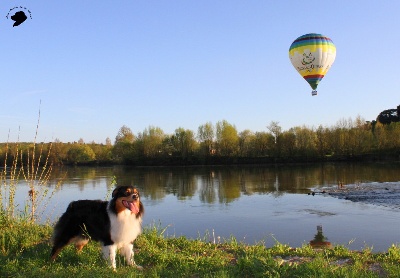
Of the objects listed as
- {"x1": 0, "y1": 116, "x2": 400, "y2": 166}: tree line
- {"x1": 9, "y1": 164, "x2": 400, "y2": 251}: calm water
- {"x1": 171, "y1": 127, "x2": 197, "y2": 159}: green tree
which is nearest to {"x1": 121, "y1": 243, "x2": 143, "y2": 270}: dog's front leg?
{"x1": 9, "y1": 164, "x2": 400, "y2": 251}: calm water

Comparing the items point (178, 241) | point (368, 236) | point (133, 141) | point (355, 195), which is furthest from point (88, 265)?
point (133, 141)

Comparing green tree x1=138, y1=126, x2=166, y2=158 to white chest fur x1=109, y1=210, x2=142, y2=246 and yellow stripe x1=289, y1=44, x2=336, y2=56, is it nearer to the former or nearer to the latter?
yellow stripe x1=289, y1=44, x2=336, y2=56

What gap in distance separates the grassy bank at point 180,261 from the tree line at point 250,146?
52.0 metres

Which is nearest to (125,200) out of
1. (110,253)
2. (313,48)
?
(110,253)

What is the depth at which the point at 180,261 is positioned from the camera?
4578mm

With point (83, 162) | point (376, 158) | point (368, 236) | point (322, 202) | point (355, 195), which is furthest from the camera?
point (83, 162)

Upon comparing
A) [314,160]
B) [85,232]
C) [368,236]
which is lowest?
[368,236]

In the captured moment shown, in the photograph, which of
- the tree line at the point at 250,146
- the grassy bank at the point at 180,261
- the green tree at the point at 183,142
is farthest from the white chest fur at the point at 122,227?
the green tree at the point at 183,142

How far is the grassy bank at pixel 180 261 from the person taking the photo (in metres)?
4.12

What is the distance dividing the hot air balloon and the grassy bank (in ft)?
46.7

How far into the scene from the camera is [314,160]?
59406 millimetres

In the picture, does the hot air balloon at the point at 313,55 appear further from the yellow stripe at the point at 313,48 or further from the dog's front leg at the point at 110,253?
the dog's front leg at the point at 110,253

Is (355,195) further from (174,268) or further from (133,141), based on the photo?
(133,141)

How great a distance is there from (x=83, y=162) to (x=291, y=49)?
59.0 metres
